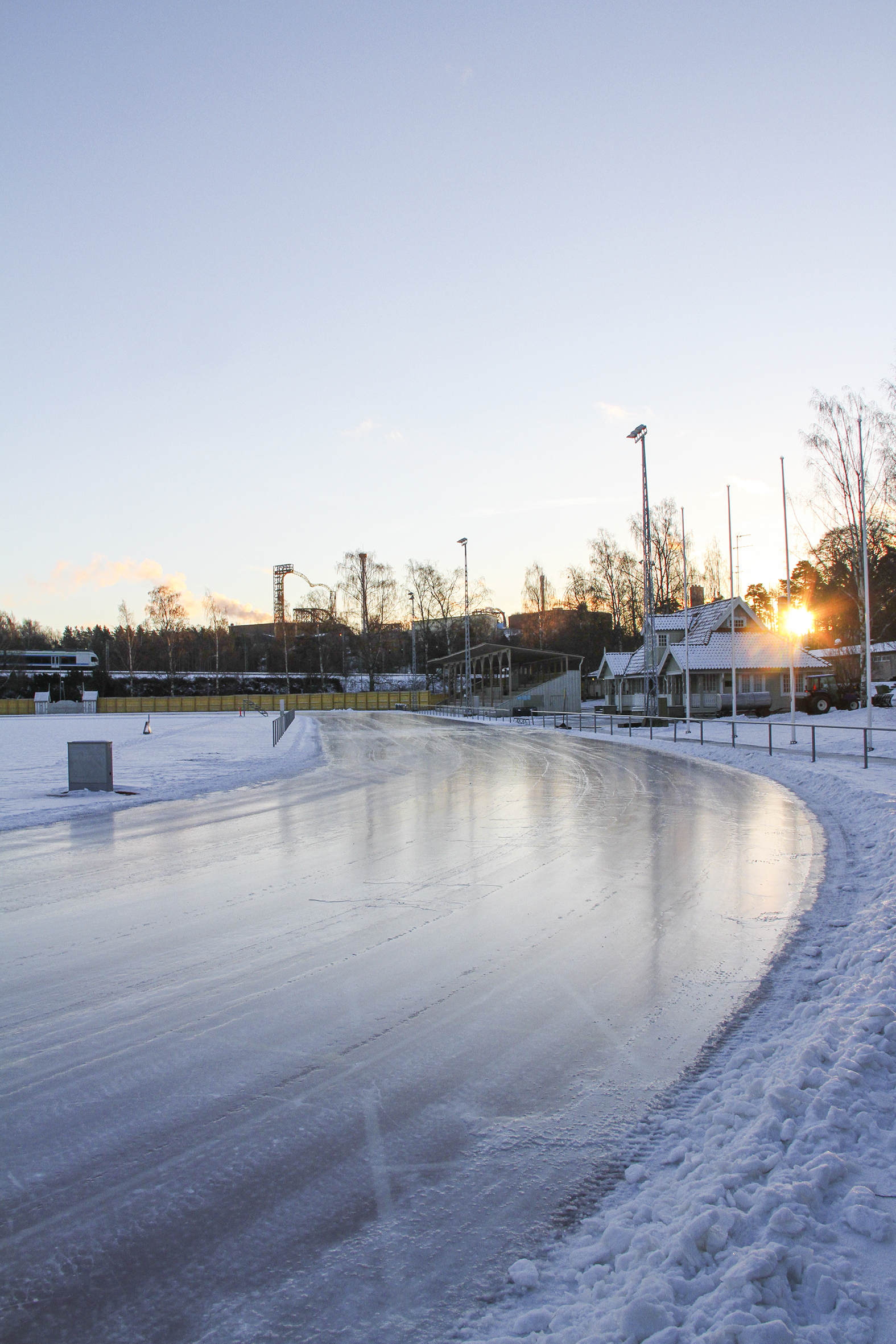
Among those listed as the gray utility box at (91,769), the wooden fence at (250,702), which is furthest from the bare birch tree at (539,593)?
the gray utility box at (91,769)

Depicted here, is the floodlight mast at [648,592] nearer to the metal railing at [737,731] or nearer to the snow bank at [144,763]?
the metal railing at [737,731]

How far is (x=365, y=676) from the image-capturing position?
10356cm

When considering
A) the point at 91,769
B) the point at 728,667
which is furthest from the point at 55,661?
the point at 91,769

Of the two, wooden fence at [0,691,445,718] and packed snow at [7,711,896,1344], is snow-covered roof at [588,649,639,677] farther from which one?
packed snow at [7,711,896,1344]

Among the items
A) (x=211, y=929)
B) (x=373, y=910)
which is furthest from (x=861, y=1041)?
(x=211, y=929)

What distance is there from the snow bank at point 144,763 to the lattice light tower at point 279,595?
5195 centimetres

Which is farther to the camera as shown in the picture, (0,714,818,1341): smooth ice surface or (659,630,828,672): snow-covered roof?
(659,630,828,672): snow-covered roof

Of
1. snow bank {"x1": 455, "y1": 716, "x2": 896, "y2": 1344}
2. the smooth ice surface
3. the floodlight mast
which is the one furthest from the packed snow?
the floodlight mast

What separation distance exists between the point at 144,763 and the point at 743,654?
3694 centimetres

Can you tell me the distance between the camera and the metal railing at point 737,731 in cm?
2278

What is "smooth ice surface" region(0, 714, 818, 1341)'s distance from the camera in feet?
9.15

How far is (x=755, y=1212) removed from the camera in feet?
9.30

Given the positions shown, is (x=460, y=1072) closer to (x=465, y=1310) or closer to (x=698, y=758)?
(x=465, y=1310)

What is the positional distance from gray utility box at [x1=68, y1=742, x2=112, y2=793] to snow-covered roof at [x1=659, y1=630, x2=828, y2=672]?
125ft
